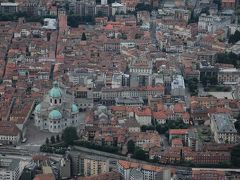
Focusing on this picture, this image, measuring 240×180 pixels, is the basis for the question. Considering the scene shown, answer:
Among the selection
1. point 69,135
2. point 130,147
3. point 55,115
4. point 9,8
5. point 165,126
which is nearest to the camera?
point 130,147

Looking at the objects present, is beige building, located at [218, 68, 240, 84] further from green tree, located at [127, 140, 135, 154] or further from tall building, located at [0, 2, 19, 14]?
tall building, located at [0, 2, 19, 14]

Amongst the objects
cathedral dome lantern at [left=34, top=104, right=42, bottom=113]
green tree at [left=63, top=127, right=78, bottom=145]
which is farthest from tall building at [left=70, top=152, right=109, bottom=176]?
cathedral dome lantern at [left=34, top=104, right=42, bottom=113]

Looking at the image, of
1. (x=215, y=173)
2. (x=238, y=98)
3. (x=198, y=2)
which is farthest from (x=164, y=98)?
(x=198, y=2)

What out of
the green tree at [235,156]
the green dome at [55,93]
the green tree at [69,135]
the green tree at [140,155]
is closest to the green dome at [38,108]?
the green dome at [55,93]

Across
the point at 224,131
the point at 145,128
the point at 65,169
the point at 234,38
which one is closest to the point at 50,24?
the point at 234,38

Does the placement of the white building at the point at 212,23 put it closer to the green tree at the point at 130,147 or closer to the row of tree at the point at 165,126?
the row of tree at the point at 165,126

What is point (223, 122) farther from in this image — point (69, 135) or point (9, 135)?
point (9, 135)
